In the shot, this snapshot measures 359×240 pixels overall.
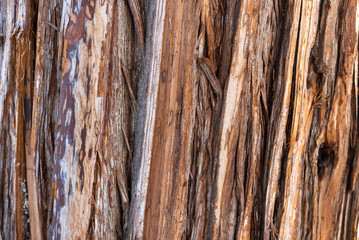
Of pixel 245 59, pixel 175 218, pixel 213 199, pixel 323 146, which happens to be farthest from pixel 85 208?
pixel 323 146

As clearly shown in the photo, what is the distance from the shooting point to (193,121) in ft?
3.14

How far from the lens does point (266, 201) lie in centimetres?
93

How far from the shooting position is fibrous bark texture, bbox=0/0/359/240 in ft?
2.96

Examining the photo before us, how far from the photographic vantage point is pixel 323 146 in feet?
3.17

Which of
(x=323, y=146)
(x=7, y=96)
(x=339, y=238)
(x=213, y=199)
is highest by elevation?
(x=7, y=96)

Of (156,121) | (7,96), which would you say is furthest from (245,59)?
(7,96)

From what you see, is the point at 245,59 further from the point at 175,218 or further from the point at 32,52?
the point at 32,52

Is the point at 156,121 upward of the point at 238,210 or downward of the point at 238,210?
upward

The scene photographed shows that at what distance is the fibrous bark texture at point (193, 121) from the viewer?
902 mm

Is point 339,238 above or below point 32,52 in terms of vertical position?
below

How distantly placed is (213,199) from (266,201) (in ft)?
0.59

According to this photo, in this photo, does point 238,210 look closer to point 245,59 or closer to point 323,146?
point 323,146

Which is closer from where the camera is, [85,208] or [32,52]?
[85,208]

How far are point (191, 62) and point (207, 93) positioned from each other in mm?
122
